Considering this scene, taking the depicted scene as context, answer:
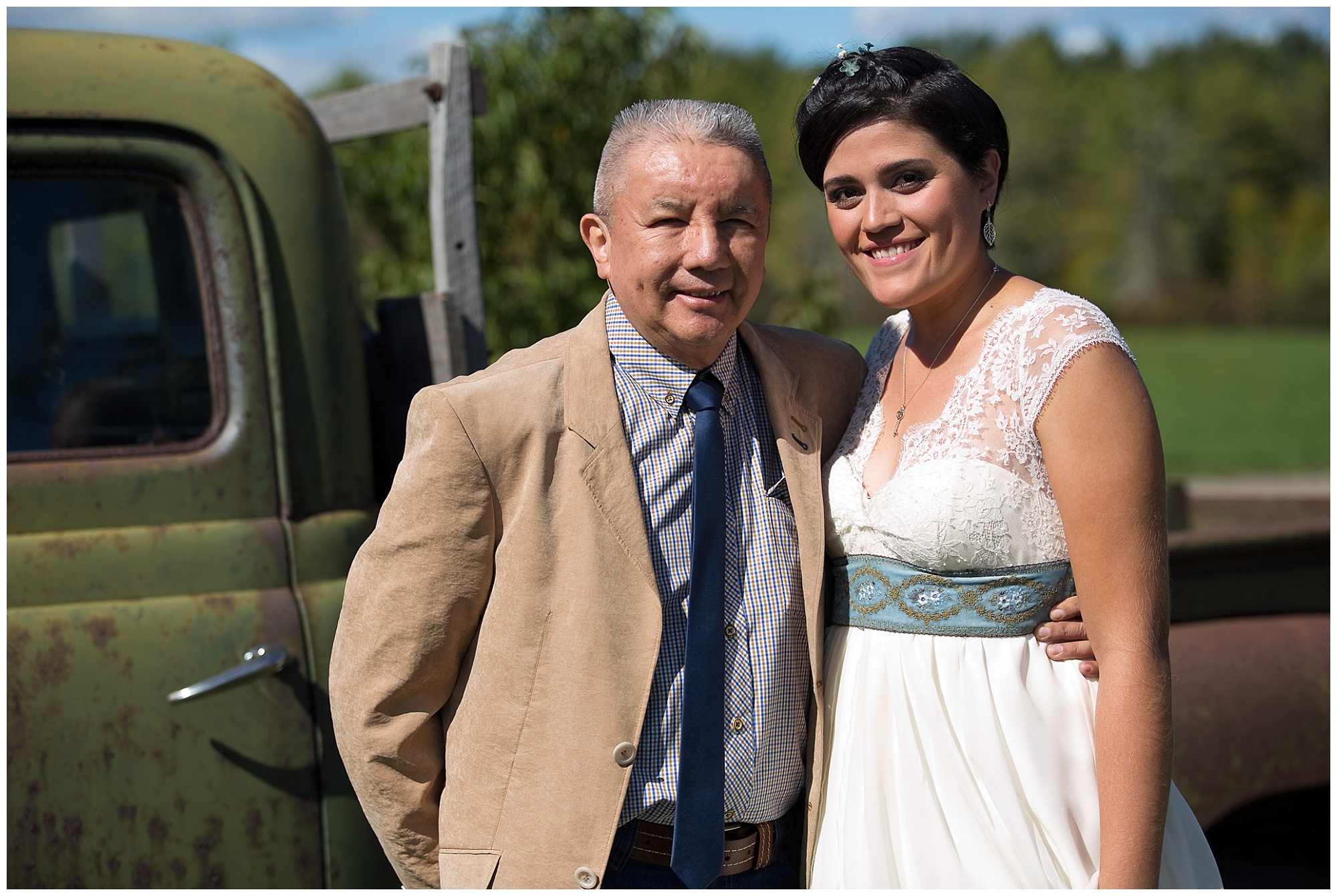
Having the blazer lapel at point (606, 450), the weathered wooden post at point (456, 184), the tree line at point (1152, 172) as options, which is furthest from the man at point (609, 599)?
the tree line at point (1152, 172)

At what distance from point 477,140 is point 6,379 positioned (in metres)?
3.31

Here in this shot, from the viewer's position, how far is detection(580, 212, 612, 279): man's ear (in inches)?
70.1

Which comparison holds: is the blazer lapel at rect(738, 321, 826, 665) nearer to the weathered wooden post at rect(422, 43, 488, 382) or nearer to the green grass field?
the weathered wooden post at rect(422, 43, 488, 382)

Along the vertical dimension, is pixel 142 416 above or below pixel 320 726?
above

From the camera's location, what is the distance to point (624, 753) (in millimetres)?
1623

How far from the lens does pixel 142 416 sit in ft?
6.96

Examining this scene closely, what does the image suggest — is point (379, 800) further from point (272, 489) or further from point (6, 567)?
point (6, 567)

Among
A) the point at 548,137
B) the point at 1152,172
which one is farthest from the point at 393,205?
the point at 1152,172

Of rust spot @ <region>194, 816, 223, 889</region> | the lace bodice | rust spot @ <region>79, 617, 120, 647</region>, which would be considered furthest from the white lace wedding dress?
rust spot @ <region>79, 617, 120, 647</region>

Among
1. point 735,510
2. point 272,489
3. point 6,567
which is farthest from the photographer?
point 272,489

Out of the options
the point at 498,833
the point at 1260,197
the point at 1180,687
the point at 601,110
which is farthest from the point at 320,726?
the point at 1260,197

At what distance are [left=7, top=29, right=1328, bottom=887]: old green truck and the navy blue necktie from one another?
0.76m

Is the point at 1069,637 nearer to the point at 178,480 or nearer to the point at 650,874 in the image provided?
the point at 650,874

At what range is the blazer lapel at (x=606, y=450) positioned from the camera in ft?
5.43
